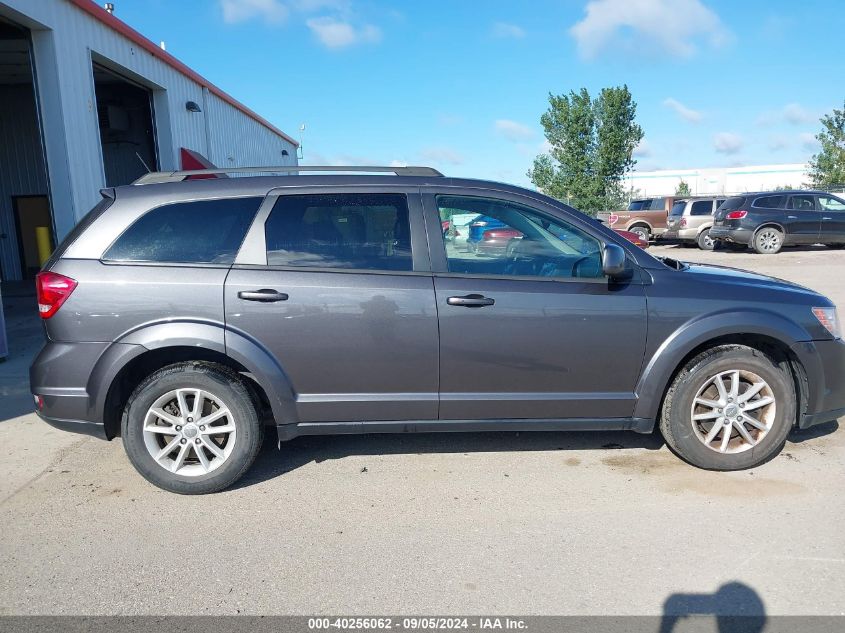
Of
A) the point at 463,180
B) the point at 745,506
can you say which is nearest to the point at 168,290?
the point at 463,180

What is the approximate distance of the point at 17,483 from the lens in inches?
160

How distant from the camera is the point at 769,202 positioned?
59.6 feet

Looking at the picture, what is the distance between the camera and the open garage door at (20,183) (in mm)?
15023

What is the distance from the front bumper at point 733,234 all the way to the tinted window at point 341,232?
677 inches

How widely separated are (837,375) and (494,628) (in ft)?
9.57

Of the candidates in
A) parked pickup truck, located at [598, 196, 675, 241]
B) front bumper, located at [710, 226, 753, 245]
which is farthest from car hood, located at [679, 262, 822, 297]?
parked pickup truck, located at [598, 196, 675, 241]

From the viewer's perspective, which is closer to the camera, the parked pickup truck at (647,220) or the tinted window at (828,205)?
the tinted window at (828,205)

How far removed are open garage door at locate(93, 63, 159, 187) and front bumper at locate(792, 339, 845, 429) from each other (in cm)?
1283

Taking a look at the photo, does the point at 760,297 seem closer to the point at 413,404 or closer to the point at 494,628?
the point at 413,404

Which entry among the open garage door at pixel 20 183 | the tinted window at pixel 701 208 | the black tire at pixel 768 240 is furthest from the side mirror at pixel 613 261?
the tinted window at pixel 701 208

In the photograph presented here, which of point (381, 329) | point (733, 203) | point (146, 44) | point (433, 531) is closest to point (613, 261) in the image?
point (381, 329)

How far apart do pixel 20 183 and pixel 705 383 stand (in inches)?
656

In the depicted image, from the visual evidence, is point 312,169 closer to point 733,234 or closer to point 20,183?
point 20,183

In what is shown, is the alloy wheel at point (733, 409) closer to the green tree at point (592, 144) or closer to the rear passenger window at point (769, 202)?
the rear passenger window at point (769, 202)
